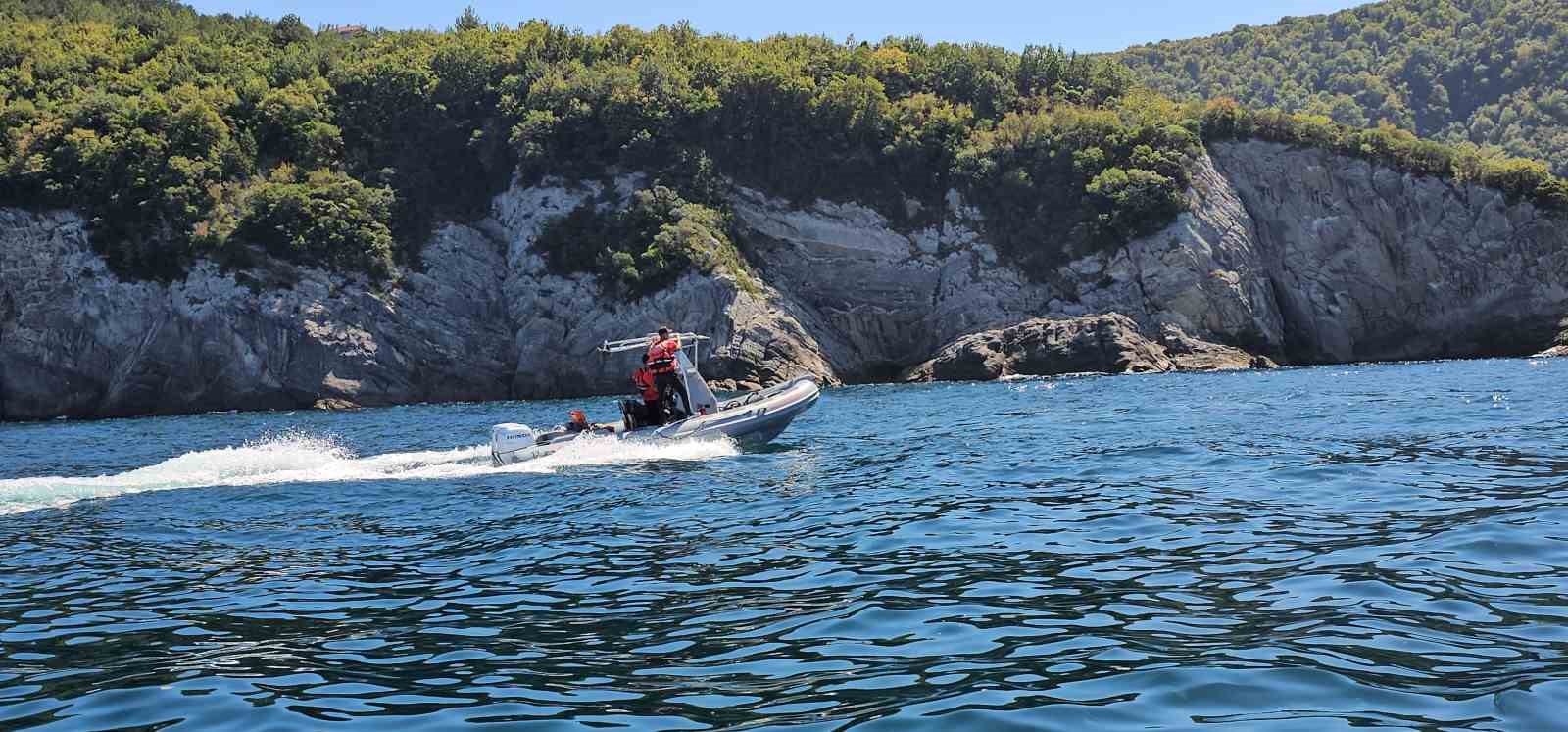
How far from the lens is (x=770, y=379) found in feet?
180

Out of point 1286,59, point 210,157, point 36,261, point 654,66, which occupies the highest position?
point 1286,59

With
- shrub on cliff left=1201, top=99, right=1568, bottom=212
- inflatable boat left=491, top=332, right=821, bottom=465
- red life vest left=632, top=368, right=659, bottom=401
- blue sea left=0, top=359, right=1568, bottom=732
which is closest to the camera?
blue sea left=0, top=359, right=1568, bottom=732

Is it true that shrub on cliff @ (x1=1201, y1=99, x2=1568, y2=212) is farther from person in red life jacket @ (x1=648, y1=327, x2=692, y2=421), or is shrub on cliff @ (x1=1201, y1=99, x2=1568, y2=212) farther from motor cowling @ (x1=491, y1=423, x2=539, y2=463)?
motor cowling @ (x1=491, y1=423, x2=539, y2=463)

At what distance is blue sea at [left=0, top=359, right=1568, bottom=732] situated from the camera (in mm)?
7172

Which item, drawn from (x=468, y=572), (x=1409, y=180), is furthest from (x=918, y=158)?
(x=468, y=572)

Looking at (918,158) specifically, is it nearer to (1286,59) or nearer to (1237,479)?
(1237,479)

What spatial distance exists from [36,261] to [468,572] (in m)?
53.5

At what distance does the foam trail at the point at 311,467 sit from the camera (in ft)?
64.1

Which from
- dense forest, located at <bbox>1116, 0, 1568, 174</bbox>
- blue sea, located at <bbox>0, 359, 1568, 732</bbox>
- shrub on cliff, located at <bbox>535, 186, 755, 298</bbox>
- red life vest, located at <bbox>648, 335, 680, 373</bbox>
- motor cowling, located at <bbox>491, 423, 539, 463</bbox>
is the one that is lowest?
blue sea, located at <bbox>0, 359, 1568, 732</bbox>

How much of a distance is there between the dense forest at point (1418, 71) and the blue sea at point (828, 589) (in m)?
99.5

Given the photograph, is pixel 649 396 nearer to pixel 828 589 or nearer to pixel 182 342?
pixel 828 589

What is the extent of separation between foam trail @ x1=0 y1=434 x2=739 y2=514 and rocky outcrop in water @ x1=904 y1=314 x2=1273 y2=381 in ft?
106

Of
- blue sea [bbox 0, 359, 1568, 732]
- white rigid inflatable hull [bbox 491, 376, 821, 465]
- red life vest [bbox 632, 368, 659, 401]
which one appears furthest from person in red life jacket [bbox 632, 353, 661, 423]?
blue sea [bbox 0, 359, 1568, 732]

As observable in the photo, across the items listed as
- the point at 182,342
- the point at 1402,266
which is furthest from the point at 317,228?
the point at 1402,266
